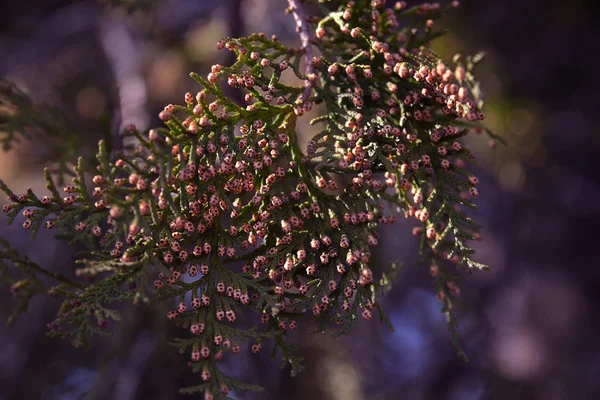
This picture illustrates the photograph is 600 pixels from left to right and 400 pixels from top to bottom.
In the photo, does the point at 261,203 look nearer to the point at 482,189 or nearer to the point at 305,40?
the point at 305,40

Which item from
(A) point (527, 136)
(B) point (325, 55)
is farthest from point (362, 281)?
(A) point (527, 136)

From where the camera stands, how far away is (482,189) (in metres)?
4.23

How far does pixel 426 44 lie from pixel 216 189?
0.94 m

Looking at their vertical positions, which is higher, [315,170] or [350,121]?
[350,121]

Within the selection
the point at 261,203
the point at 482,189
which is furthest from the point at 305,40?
the point at 482,189

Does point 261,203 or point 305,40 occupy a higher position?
point 305,40

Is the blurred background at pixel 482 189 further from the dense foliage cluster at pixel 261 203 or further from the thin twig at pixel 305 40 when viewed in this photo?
the dense foliage cluster at pixel 261 203

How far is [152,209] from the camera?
1222 millimetres

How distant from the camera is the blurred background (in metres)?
3.59

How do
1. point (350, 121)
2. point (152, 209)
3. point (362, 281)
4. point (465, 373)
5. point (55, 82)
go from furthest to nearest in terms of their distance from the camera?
1. point (465, 373)
2. point (55, 82)
3. point (350, 121)
4. point (362, 281)
5. point (152, 209)

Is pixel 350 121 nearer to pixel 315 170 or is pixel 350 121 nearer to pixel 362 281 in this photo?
pixel 315 170

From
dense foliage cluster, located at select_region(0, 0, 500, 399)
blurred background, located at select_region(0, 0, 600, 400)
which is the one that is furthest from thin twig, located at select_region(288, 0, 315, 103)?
blurred background, located at select_region(0, 0, 600, 400)

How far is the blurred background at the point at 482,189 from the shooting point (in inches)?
141

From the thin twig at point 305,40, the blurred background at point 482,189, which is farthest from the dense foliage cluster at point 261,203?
the blurred background at point 482,189
